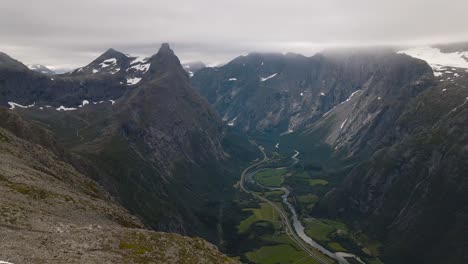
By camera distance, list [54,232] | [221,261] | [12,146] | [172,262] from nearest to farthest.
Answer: [54,232]
[172,262]
[221,261]
[12,146]

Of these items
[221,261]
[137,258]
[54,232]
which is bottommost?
[221,261]

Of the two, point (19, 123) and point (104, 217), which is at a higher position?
point (19, 123)

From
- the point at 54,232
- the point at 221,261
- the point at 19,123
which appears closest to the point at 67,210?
the point at 54,232

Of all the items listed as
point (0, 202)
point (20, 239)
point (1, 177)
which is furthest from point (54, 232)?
point (1, 177)

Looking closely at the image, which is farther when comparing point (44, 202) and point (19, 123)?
point (19, 123)

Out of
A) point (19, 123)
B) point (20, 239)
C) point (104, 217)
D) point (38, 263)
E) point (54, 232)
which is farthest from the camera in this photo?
point (19, 123)

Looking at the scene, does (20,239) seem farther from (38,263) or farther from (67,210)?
(67,210)
